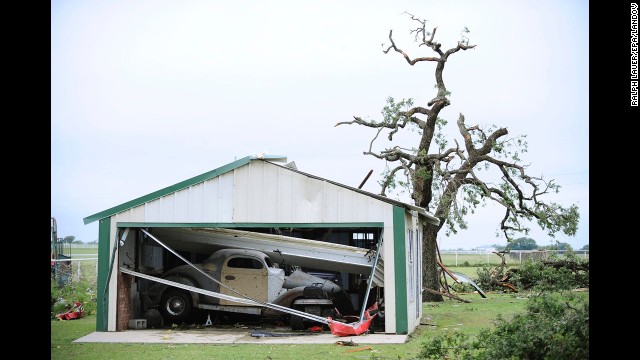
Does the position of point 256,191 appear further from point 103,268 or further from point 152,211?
point 103,268

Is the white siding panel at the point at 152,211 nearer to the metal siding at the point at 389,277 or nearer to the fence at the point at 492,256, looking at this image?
the metal siding at the point at 389,277

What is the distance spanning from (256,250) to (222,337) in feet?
10.9

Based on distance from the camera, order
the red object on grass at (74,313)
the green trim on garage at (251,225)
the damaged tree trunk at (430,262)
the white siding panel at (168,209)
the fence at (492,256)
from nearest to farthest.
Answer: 1. the green trim on garage at (251,225)
2. the white siding panel at (168,209)
3. the red object on grass at (74,313)
4. the damaged tree trunk at (430,262)
5. the fence at (492,256)

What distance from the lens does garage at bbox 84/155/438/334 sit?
18.2 meters

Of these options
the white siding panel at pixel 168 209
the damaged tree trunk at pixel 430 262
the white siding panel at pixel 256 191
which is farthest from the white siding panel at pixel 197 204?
the damaged tree trunk at pixel 430 262

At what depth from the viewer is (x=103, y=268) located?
19.1 m

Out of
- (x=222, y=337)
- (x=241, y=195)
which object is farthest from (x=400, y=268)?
(x=222, y=337)

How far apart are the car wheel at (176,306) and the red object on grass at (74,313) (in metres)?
3.84

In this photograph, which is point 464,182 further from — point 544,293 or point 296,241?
point 544,293

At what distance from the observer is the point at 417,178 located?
96.8ft

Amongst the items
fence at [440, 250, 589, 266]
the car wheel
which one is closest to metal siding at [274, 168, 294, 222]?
the car wheel

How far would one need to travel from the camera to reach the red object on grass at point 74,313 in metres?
22.8

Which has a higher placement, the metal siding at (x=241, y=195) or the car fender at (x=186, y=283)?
the metal siding at (x=241, y=195)

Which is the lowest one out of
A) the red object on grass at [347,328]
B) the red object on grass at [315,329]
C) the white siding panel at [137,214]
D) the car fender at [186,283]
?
the red object on grass at [315,329]
